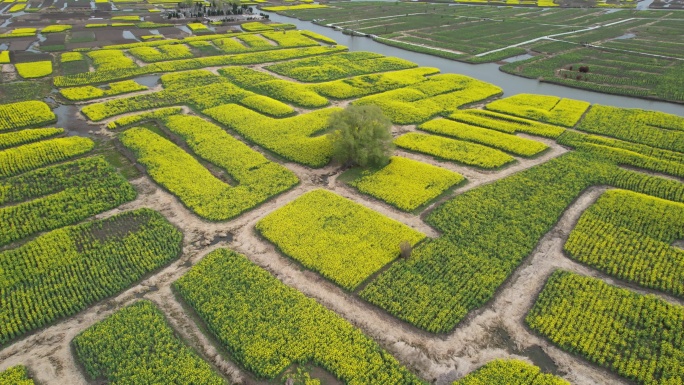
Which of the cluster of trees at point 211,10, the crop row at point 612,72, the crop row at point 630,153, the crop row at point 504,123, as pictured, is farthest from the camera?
the cluster of trees at point 211,10

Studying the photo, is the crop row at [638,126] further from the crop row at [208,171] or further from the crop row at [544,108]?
the crop row at [208,171]

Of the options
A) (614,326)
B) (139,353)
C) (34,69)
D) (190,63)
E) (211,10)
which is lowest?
(139,353)

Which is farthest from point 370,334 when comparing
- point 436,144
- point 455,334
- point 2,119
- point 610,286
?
point 2,119

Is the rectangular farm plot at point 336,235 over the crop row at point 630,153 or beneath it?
beneath

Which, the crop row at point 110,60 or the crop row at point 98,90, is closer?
the crop row at point 98,90

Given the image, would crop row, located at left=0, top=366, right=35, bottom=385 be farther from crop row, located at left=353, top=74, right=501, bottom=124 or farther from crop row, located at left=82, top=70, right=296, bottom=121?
crop row, located at left=353, top=74, right=501, bottom=124

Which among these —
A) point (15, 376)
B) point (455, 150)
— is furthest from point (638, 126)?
point (15, 376)

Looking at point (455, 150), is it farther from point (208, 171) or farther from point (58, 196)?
point (58, 196)

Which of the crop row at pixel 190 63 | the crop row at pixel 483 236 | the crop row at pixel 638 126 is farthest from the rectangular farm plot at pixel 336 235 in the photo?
the crop row at pixel 190 63
